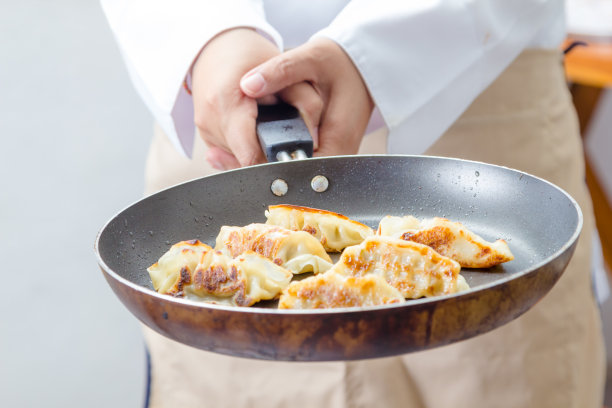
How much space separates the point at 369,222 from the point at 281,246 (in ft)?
0.52

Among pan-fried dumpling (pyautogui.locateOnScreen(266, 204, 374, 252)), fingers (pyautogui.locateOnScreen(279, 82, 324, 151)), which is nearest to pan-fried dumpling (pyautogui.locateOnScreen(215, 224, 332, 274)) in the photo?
pan-fried dumpling (pyautogui.locateOnScreen(266, 204, 374, 252))

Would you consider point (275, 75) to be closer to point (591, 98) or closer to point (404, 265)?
point (404, 265)

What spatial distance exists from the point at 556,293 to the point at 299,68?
0.65 m

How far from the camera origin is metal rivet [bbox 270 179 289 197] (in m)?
0.79

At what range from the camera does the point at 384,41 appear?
0.92 metres

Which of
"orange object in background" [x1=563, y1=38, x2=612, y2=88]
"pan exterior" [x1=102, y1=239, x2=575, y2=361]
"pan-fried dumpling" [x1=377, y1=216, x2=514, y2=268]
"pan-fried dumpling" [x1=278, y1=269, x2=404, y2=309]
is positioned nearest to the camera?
"pan exterior" [x1=102, y1=239, x2=575, y2=361]

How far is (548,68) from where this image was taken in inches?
46.5

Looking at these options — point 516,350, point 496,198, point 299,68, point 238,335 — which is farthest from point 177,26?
point 516,350

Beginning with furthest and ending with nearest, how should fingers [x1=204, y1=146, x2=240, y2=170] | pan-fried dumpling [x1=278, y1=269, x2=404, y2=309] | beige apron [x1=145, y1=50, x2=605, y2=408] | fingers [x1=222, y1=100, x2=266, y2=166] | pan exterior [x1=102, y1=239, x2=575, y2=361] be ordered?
beige apron [x1=145, y1=50, x2=605, y2=408]
fingers [x1=204, y1=146, x2=240, y2=170]
fingers [x1=222, y1=100, x2=266, y2=166]
pan-fried dumpling [x1=278, y1=269, x2=404, y2=309]
pan exterior [x1=102, y1=239, x2=575, y2=361]

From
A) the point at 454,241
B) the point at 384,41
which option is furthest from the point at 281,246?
the point at 384,41

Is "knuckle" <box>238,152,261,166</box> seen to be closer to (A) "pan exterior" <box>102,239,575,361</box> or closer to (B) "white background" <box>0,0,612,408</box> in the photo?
(A) "pan exterior" <box>102,239,575,361</box>

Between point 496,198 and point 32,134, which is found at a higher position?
point 496,198

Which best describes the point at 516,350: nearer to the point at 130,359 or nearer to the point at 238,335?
the point at 238,335

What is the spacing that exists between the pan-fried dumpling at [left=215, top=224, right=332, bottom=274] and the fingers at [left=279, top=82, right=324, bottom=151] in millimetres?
143
